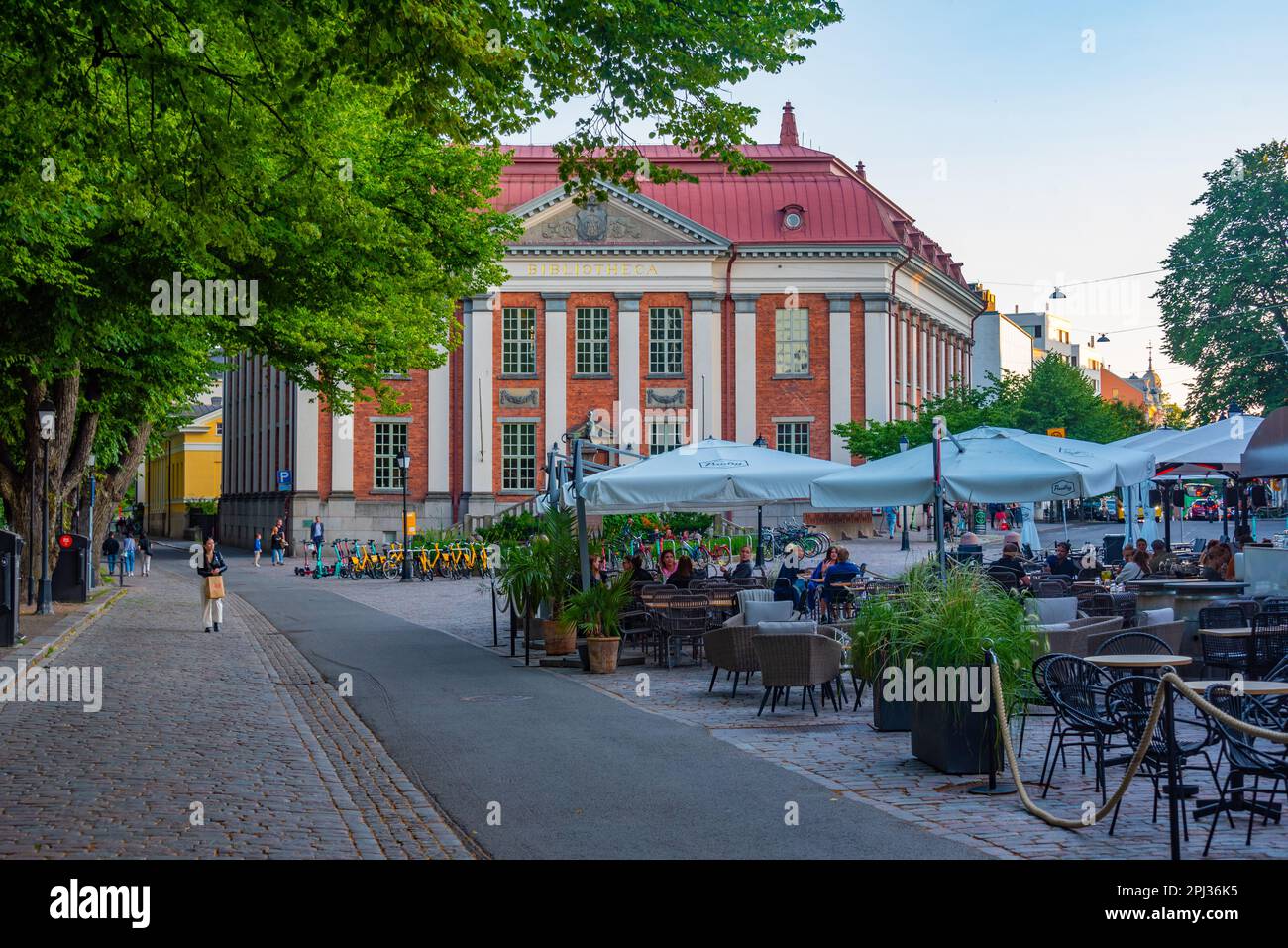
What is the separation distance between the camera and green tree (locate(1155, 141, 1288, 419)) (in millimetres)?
47688

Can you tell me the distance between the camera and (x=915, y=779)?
31.1 ft

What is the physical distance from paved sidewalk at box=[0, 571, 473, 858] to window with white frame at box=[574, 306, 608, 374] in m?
41.4

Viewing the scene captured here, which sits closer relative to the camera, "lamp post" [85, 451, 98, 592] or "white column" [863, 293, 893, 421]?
"lamp post" [85, 451, 98, 592]

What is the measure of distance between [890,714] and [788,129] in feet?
197

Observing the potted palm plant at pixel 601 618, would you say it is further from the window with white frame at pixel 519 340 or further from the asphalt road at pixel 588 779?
the window with white frame at pixel 519 340

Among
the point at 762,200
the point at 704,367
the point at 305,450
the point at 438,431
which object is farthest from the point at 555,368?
the point at 762,200

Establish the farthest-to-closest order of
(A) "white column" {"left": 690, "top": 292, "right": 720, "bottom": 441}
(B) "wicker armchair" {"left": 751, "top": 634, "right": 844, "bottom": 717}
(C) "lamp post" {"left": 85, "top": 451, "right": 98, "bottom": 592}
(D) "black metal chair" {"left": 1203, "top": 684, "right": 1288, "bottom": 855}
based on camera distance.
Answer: (A) "white column" {"left": 690, "top": 292, "right": 720, "bottom": 441}, (C) "lamp post" {"left": 85, "top": 451, "right": 98, "bottom": 592}, (B) "wicker armchair" {"left": 751, "top": 634, "right": 844, "bottom": 717}, (D) "black metal chair" {"left": 1203, "top": 684, "right": 1288, "bottom": 855}

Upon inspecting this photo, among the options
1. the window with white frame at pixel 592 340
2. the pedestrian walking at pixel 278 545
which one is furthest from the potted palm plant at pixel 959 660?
the window with white frame at pixel 592 340

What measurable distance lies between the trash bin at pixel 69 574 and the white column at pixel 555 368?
29.3m

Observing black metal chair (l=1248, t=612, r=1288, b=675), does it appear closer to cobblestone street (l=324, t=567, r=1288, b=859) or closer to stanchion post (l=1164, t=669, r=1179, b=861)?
cobblestone street (l=324, t=567, r=1288, b=859)

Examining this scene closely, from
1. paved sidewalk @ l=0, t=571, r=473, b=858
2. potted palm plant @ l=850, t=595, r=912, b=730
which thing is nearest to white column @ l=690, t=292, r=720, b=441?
paved sidewalk @ l=0, t=571, r=473, b=858

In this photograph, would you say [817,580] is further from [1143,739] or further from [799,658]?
[1143,739]

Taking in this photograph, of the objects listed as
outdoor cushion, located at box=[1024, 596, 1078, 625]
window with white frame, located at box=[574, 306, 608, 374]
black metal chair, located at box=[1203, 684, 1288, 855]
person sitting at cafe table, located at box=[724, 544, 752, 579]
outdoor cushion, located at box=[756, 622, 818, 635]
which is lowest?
black metal chair, located at box=[1203, 684, 1288, 855]
